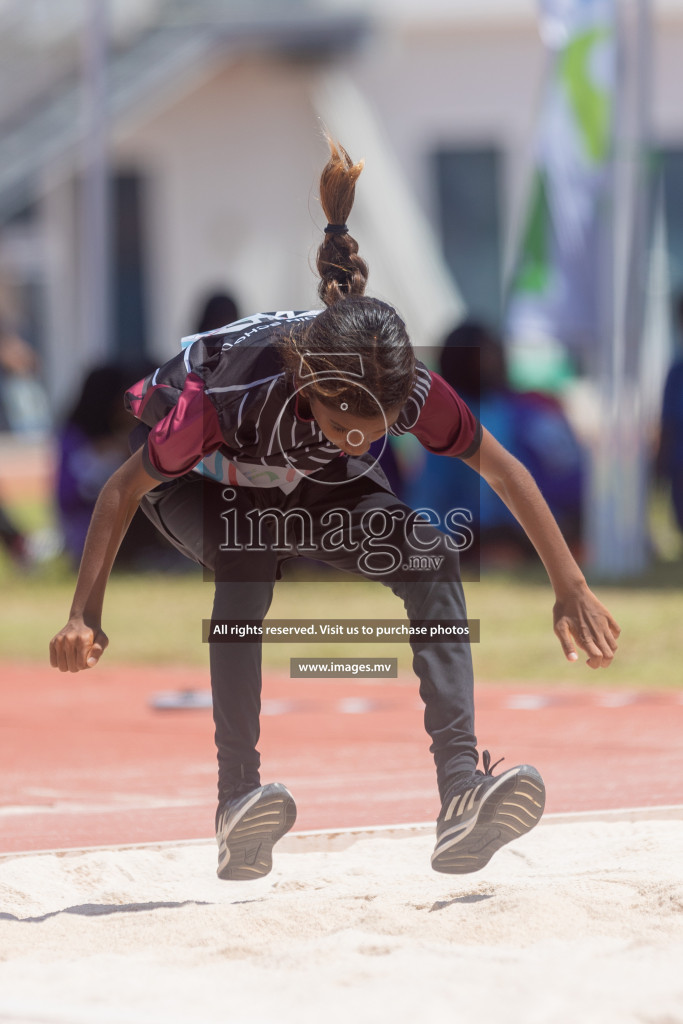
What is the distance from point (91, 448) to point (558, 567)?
6.96 meters

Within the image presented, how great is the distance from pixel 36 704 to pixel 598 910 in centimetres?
417

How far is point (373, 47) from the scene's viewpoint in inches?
803

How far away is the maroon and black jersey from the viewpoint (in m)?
3.69

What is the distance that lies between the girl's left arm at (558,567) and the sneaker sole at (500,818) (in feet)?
1.03

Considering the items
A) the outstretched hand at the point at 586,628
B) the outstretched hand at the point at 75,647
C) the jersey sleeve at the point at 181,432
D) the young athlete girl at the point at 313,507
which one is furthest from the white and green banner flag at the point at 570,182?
the outstretched hand at the point at 75,647

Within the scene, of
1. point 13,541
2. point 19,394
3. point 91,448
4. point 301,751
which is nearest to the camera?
point 301,751

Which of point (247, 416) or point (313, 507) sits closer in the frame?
point (247, 416)

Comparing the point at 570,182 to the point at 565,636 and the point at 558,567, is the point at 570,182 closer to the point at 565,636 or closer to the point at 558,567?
the point at 558,567

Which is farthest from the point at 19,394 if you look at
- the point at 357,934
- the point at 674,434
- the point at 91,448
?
the point at 357,934

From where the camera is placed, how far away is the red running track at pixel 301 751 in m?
4.85

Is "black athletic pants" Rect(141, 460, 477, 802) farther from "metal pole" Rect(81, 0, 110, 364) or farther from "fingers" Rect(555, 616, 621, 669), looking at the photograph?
"metal pole" Rect(81, 0, 110, 364)

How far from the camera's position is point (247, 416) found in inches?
147

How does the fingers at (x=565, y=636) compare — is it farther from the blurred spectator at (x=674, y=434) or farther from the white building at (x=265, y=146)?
the white building at (x=265, y=146)

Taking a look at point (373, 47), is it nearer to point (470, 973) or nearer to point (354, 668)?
point (354, 668)
